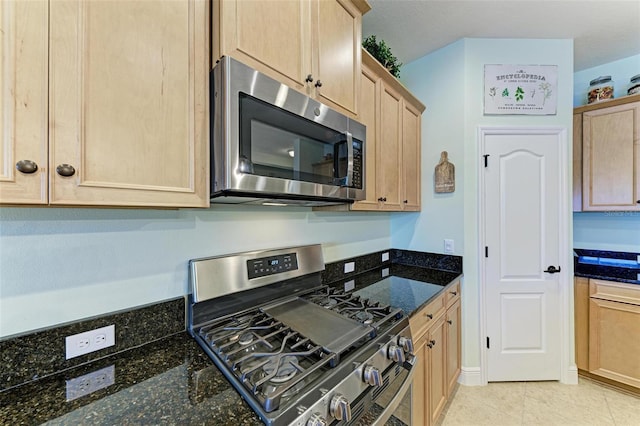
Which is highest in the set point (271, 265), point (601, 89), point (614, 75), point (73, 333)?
point (614, 75)

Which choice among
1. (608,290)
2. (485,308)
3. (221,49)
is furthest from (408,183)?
(608,290)

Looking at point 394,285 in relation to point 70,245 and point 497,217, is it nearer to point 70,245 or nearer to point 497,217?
point 497,217

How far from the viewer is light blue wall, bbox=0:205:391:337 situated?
792 millimetres

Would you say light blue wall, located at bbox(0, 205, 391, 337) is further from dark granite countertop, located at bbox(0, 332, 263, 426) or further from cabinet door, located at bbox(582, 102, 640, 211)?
cabinet door, located at bbox(582, 102, 640, 211)

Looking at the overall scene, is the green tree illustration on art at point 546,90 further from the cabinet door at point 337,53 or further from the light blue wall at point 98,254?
the light blue wall at point 98,254

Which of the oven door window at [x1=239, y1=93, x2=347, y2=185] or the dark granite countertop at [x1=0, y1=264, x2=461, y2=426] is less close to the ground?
the oven door window at [x1=239, y1=93, x2=347, y2=185]

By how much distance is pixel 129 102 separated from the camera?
729 mm

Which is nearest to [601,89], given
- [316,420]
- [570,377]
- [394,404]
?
[570,377]

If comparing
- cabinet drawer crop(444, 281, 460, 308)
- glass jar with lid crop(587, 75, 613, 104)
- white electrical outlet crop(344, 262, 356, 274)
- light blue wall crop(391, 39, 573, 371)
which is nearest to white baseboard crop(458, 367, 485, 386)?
light blue wall crop(391, 39, 573, 371)

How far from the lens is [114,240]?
96cm

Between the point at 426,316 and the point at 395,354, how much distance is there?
0.56m

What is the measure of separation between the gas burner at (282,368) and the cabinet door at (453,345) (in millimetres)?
1425

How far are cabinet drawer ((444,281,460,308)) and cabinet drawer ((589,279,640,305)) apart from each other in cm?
115

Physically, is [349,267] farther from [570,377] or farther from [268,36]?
[570,377]
